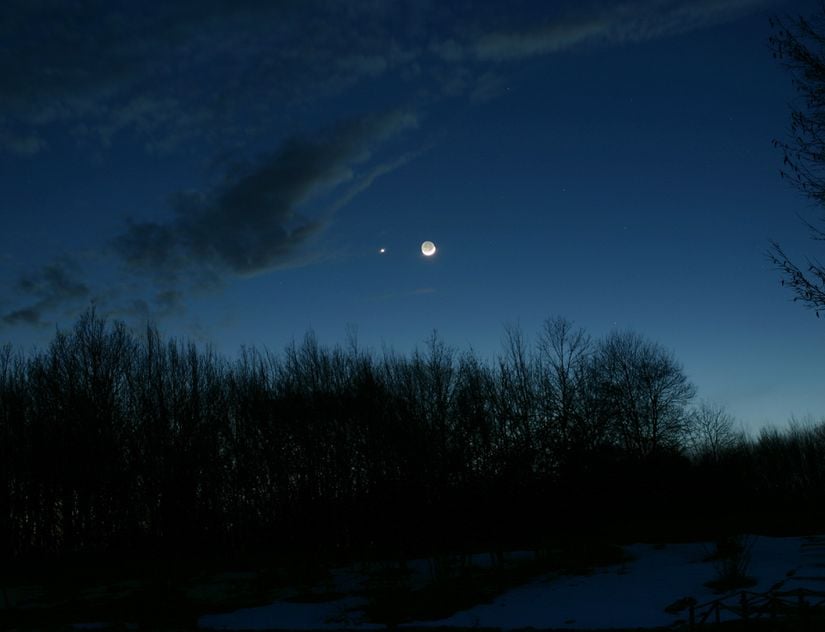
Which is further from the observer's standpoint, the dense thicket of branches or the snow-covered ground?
the dense thicket of branches

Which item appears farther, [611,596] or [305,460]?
[305,460]

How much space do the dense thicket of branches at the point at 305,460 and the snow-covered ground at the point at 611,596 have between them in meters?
5.31

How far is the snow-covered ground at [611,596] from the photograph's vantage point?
53.7 ft

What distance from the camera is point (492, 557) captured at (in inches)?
1054

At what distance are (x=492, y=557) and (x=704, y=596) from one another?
11.1 m

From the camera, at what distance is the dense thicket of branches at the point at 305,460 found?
27.6 m

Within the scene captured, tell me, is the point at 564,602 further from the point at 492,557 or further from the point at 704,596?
the point at 492,557

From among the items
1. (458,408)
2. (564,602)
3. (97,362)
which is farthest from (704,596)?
(97,362)

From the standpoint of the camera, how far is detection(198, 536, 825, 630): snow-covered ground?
16.4m

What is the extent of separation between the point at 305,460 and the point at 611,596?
18.9 metres

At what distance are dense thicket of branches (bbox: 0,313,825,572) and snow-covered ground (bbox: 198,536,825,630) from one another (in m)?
5.31

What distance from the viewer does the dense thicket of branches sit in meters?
27.6

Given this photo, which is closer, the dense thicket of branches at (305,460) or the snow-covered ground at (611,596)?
the snow-covered ground at (611,596)

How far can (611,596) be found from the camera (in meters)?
18.3
